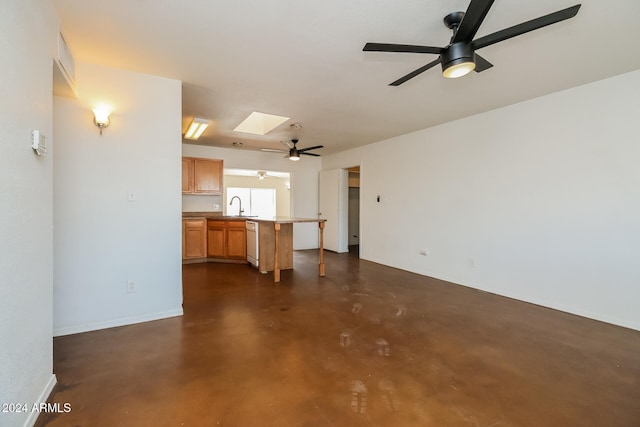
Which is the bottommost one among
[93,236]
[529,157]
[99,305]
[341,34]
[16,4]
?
[99,305]

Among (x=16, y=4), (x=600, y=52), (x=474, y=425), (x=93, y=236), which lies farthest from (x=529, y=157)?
(x=93, y=236)

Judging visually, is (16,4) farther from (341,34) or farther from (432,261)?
(432,261)

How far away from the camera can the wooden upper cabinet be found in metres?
5.84

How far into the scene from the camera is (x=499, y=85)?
3072 millimetres

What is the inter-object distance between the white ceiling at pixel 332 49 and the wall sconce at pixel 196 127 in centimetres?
31

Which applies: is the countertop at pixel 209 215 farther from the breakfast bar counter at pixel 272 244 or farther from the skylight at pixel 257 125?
the skylight at pixel 257 125

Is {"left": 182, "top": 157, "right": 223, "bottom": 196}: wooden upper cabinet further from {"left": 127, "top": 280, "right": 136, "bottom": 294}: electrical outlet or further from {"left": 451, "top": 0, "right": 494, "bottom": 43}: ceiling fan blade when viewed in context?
{"left": 451, "top": 0, "right": 494, "bottom": 43}: ceiling fan blade

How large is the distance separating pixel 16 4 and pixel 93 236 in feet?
6.17

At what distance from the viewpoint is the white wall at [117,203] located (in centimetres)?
253

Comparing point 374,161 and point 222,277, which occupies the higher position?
point 374,161

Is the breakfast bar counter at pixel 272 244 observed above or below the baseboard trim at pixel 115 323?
above

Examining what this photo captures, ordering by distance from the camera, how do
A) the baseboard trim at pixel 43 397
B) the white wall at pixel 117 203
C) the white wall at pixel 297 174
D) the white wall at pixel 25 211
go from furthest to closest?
the white wall at pixel 297 174
the white wall at pixel 117 203
the baseboard trim at pixel 43 397
the white wall at pixel 25 211

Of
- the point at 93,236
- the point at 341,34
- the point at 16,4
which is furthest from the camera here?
the point at 93,236

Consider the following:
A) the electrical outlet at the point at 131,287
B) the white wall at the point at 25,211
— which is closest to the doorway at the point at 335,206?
the electrical outlet at the point at 131,287
